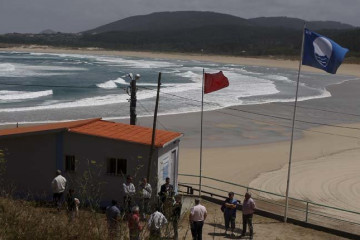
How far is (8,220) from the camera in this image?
7176 millimetres

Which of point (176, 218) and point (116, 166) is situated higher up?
point (176, 218)

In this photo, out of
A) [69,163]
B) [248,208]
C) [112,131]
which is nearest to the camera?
[248,208]

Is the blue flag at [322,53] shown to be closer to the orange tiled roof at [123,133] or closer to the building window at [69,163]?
the orange tiled roof at [123,133]

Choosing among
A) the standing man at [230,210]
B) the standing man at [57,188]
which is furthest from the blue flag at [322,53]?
the standing man at [57,188]

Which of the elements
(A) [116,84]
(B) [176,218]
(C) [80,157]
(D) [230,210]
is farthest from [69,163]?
(A) [116,84]

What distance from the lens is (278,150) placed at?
86.1ft

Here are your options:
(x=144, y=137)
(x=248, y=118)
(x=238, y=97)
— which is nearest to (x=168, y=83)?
(x=238, y=97)

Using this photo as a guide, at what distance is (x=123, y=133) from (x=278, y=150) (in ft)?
45.0

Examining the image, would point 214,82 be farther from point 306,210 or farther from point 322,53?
point 306,210

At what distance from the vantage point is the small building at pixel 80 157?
45.2 feet

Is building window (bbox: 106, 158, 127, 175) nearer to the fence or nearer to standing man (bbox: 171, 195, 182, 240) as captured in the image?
the fence

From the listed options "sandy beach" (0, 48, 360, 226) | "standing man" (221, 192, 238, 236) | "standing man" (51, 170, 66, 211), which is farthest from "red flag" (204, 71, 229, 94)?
"standing man" (51, 170, 66, 211)

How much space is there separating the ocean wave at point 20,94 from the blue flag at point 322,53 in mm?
34341

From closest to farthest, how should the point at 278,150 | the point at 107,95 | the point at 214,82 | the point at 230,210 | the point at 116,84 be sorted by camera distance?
the point at 230,210 < the point at 214,82 < the point at 278,150 < the point at 107,95 < the point at 116,84
